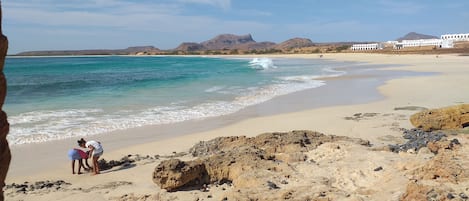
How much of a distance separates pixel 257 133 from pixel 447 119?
4775 mm

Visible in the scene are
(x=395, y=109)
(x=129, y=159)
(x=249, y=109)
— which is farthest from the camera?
(x=249, y=109)

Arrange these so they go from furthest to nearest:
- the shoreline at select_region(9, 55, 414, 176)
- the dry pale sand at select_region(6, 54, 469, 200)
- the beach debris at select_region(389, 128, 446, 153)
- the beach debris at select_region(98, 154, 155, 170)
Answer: the shoreline at select_region(9, 55, 414, 176) < the beach debris at select_region(98, 154, 155, 170) < the beach debris at select_region(389, 128, 446, 153) < the dry pale sand at select_region(6, 54, 469, 200)

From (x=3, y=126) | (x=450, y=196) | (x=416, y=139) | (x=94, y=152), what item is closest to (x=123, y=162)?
(x=94, y=152)

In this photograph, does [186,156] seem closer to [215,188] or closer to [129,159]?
[129,159]

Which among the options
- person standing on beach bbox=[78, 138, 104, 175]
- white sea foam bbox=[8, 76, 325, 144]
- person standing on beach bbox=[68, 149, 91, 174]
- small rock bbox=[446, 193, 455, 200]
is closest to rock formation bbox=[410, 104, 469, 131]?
small rock bbox=[446, 193, 455, 200]

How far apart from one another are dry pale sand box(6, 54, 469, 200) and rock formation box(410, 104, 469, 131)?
729 millimetres

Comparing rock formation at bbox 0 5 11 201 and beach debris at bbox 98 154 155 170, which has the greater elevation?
rock formation at bbox 0 5 11 201

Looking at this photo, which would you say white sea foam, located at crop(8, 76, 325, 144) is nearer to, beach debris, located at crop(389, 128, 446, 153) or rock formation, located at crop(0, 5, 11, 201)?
beach debris, located at crop(389, 128, 446, 153)

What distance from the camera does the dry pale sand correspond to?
618cm

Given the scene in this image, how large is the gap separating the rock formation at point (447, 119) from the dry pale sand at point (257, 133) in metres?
0.73

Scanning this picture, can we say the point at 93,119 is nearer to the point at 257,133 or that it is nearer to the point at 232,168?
the point at 257,133

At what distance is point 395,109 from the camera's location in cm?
1491

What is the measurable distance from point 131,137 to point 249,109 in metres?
6.22

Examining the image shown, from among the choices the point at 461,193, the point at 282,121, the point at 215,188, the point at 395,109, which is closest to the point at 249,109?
the point at 282,121
